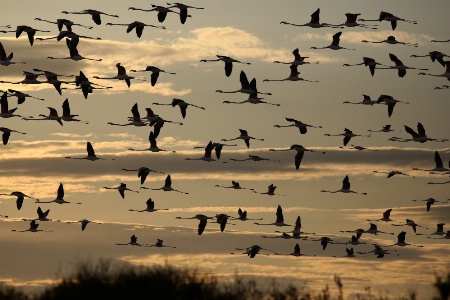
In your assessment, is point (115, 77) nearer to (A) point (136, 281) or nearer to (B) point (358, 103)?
(B) point (358, 103)

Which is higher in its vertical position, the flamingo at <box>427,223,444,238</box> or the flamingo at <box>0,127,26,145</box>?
the flamingo at <box>0,127,26,145</box>

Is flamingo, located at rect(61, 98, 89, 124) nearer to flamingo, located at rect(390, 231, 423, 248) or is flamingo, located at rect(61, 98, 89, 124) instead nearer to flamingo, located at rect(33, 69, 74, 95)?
flamingo, located at rect(33, 69, 74, 95)

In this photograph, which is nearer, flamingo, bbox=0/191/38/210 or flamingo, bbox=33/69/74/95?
flamingo, bbox=33/69/74/95

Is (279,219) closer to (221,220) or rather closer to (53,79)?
(221,220)

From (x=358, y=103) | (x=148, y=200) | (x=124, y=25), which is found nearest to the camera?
(x=124, y=25)

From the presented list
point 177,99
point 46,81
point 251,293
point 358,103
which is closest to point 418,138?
point 358,103

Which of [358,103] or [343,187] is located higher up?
[358,103]

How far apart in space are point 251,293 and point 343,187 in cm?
3678

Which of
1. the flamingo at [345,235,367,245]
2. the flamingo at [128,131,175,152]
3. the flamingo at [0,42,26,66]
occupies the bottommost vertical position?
the flamingo at [345,235,367,245]

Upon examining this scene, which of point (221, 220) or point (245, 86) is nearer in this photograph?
point (245, 86)

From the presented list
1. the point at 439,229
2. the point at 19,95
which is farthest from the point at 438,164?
the point at 19,95

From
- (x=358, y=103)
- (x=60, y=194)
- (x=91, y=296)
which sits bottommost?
(x=91, y=296)

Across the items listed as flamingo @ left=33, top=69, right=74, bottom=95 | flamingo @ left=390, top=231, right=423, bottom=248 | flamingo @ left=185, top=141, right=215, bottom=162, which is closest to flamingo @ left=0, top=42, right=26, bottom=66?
flamingo @ left=33, top=69, right=74, bottom=95

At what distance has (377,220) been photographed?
8425 centimetres
